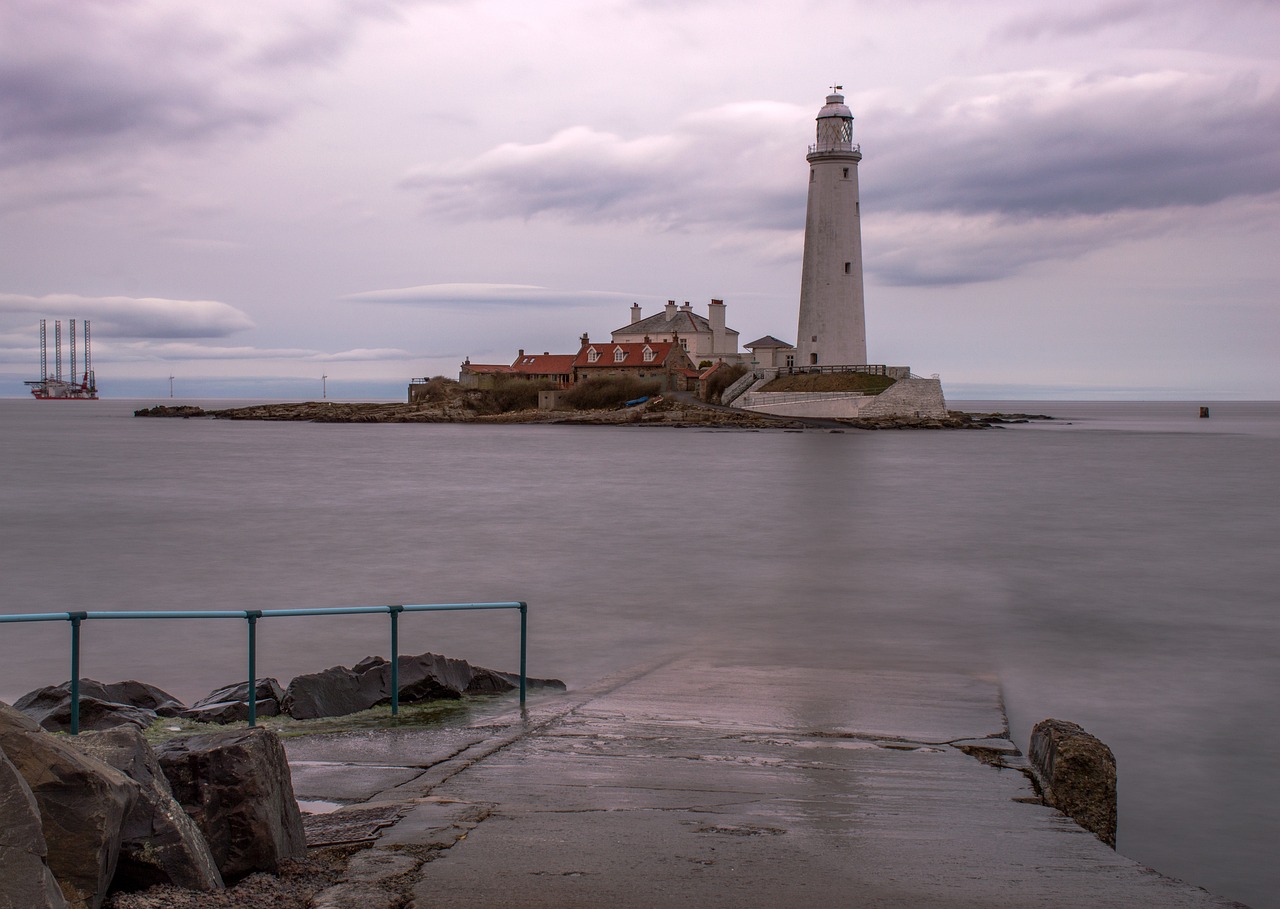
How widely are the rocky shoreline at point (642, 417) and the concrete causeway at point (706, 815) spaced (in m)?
53.0

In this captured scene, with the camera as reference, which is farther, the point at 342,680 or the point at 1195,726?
the point at 1195,726

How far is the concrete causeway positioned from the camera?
382 cm

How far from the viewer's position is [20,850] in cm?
276

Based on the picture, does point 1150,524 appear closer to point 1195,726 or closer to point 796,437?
point 1195,726

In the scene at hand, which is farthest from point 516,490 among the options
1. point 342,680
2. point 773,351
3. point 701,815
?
point 773,351

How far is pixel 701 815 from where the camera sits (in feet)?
15.6

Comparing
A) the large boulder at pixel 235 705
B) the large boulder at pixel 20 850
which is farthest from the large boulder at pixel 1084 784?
the large boulder at pixel 235 705

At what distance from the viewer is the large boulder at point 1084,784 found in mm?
5539

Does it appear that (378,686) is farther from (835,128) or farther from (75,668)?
(835,128)

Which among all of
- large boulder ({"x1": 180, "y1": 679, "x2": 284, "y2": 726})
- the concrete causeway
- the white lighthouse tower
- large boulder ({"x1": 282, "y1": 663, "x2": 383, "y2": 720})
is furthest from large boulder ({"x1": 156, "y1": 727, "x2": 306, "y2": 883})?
the white lighthouse tower

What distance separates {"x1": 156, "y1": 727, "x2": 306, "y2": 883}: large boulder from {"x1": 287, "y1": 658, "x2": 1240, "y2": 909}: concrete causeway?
12.4 inches

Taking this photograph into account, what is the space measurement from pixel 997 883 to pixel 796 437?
5135 centimetres

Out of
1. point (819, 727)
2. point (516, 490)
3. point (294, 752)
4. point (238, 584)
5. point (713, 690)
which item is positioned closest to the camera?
point (294, 752)

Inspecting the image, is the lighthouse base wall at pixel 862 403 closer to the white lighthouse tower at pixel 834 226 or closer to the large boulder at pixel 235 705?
the white lighthouse tower at pixel 834 226
